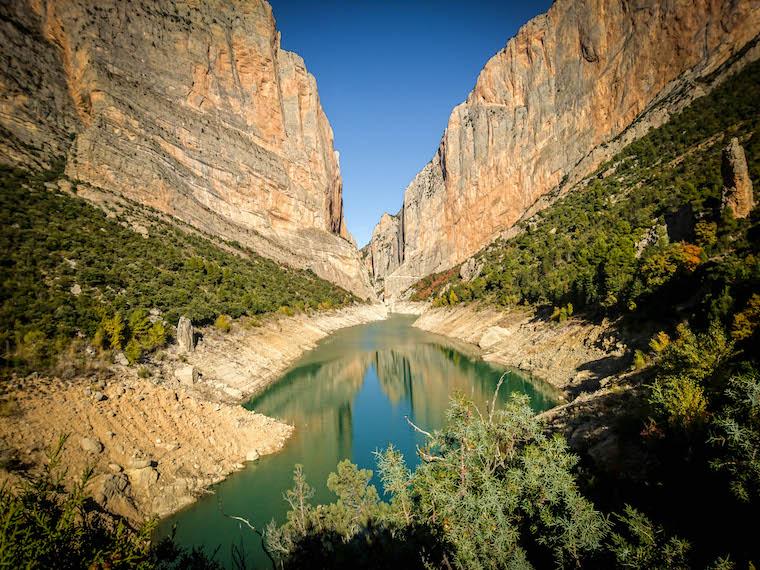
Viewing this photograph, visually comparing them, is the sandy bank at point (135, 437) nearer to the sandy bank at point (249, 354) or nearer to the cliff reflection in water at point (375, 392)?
the cliff reflection in water at point (375, 392)

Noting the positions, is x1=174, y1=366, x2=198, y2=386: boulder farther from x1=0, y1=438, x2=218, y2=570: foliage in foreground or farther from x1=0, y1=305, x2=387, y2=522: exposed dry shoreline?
x1=0, y1=438, x2=218, y2=570: foliage in foreground

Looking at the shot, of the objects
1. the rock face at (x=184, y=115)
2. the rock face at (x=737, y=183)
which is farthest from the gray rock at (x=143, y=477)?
the rock face at (x=184, y=115)

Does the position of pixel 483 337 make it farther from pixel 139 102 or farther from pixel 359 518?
pixel 139 102

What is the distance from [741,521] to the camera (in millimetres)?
6066

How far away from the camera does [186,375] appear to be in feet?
74.0

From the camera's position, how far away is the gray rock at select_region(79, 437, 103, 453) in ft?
43.8

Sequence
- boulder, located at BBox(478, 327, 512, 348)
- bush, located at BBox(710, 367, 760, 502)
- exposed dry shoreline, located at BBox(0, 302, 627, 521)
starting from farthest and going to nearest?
1. boulder, located at BBox(478, 327, 512, 348)
2. exposed dry shoreline, located at BBox(0, 302, 627, 521)
3. bush, located at BBox(710, 367, 760, 502)

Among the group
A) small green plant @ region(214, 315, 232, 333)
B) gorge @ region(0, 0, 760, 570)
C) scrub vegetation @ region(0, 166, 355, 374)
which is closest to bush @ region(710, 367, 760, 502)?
gorge @ region(0, 0, 760, 570)

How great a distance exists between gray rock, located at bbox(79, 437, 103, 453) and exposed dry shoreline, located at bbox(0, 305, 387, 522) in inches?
1.2

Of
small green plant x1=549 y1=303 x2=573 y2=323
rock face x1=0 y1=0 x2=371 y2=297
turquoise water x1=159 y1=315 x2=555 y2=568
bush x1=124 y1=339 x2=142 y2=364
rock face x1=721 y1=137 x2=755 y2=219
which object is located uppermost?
rock face x1=0 y1=0 x2=371 y2=297

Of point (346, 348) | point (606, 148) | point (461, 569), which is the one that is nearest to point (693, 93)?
point (606, 148)

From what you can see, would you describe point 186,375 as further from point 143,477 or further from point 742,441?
point 742,441

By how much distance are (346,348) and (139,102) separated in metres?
51.6

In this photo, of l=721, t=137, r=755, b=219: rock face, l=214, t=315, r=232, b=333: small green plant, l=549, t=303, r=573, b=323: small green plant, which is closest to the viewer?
l=721, t=137, r=755, b=219: rock face
